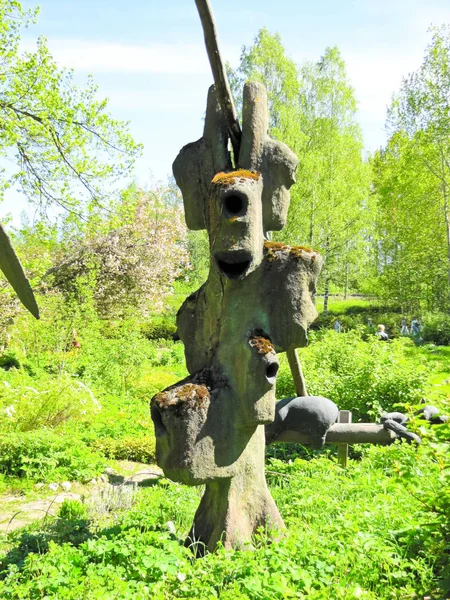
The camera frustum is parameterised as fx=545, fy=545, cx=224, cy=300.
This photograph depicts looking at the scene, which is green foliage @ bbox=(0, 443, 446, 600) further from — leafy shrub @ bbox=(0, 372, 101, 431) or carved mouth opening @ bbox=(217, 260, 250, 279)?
leafy shrub @ bbox=(0, 372, 101, 431)

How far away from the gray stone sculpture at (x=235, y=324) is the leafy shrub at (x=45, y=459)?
3463 millimetres

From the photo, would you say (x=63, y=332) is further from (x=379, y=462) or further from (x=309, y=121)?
(x=309, y=121)

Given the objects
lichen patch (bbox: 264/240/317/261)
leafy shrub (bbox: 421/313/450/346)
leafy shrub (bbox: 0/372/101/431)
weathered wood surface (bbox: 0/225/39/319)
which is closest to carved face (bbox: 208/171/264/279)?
→ lichen patch (bbox: 264/240/317/261)

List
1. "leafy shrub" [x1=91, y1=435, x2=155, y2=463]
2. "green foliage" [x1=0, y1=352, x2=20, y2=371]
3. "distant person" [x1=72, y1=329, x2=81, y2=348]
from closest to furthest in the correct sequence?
"leafy shrub" [x1=91, y1=435, x2=155, y2=463], "distant person" [x1=72, y1=329, x2=81, y2=348], "green foliage" [x1=0, y1=352, x2=20, y2=371]

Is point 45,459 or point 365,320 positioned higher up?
point 365,320

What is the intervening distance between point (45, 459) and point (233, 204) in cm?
506

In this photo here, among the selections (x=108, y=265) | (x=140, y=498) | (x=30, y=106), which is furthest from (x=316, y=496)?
(x=108, y=265)

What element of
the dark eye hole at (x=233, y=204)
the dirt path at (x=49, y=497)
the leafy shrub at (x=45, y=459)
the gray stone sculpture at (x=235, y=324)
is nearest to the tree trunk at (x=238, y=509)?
the gray stone sculpture at (x=235, y=324)

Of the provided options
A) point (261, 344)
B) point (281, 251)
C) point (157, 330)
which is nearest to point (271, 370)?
point (261, 344)

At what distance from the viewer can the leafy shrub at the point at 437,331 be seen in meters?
20.7

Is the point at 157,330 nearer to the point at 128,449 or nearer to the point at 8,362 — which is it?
the point at 8,362

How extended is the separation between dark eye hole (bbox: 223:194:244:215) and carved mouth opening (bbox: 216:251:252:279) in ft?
0.94

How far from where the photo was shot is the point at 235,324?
3941 mm

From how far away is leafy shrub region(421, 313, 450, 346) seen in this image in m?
20.7
